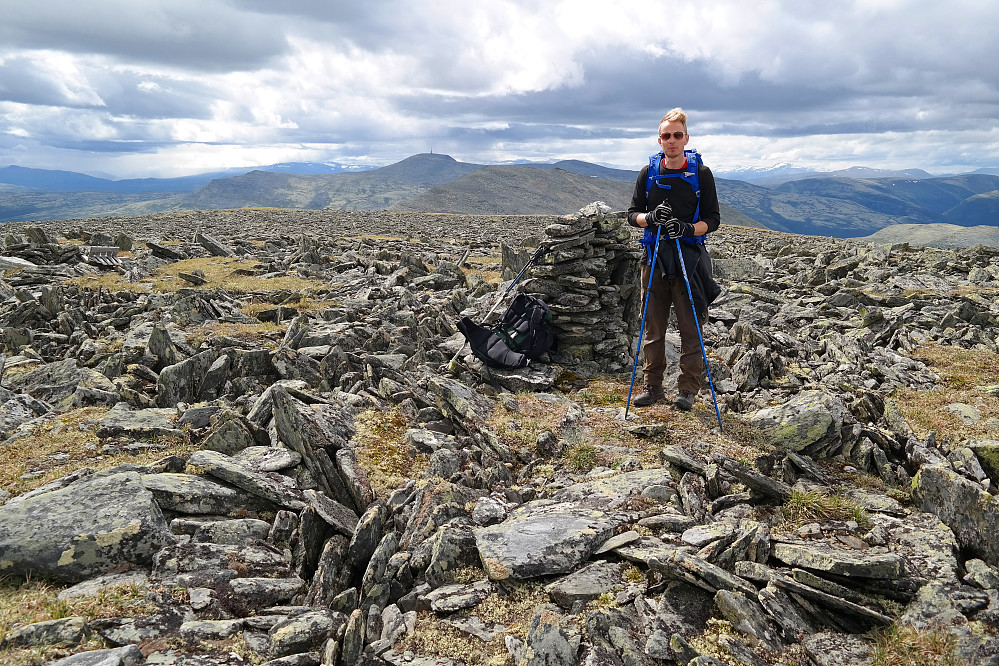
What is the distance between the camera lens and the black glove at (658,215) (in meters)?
10.9

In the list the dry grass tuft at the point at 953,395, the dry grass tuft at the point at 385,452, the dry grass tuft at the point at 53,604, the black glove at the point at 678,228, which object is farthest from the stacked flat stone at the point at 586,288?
the dry grass tuft at the point at 53,604

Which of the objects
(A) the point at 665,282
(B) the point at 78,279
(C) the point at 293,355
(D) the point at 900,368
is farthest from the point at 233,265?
(D) the point at 900,368

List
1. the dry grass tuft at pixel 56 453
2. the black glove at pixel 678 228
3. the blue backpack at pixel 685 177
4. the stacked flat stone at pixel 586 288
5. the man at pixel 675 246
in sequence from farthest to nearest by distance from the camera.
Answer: the stacked flat stone at pixel 586 288 → the blue backpack at pixel 685 177 → the man at pixel 675 246 → the black glove at pixel 678 228 → the dry grass tuft at pixel 56 453

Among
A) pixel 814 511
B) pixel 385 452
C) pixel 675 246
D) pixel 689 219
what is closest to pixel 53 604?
pixel 385 452

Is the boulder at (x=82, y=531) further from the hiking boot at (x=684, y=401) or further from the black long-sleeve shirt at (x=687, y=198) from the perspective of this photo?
the black long-sleeve shirt at (x=687, y=198)

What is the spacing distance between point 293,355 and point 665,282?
10.5 m

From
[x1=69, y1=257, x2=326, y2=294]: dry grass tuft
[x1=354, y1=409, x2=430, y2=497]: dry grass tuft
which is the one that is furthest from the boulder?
[x1=69, y1=257, x2=326, y2=294]: dry grass tuft

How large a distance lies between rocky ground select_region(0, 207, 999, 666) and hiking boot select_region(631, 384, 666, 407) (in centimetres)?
27

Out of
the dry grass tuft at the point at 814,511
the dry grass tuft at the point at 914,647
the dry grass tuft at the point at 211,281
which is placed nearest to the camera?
the dry grass tuft at the point at 914,647

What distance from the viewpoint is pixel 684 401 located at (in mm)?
11969

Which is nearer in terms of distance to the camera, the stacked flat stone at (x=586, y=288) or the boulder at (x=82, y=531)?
the boulder at (x=82, y=531)

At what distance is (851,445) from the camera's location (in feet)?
32.0

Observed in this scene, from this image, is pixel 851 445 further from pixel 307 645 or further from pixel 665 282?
pixel 307 645

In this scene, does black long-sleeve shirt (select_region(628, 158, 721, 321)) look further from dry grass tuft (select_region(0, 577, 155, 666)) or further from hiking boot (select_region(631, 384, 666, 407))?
dry grass tuft (select_region(0, 577, 155, 666))
